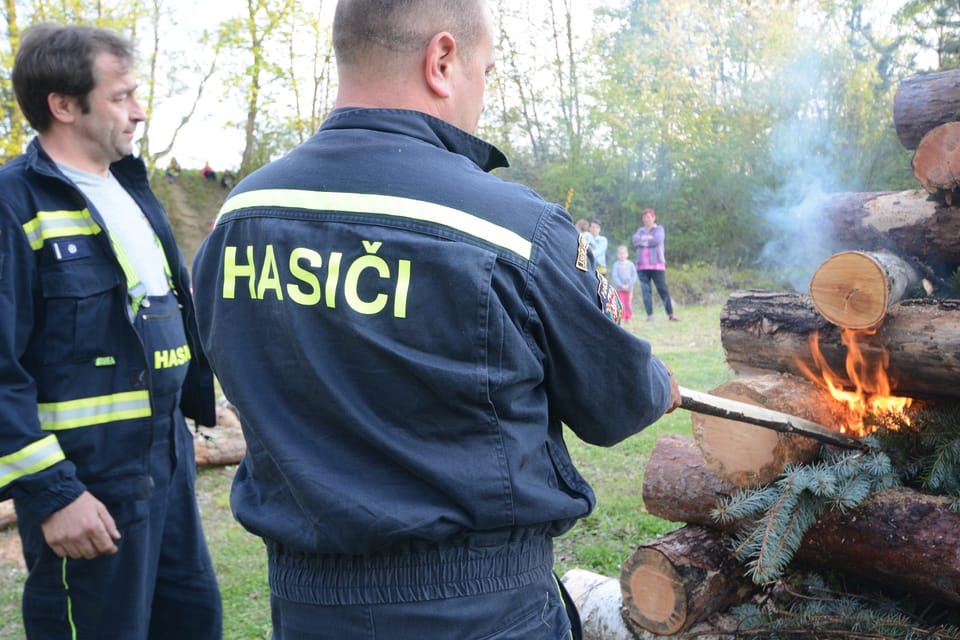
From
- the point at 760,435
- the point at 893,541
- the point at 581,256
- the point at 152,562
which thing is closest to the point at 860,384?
the point at 760,435

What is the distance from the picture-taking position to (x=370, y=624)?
1.52 meters

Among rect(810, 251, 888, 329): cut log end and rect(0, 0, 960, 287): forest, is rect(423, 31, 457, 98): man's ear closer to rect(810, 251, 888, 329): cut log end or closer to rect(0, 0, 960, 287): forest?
rect(810, 251, 888, 329): cut log end

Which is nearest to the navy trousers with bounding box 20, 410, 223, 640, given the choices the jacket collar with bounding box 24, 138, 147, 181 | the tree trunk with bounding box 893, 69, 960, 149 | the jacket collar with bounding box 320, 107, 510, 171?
the jacket collar with bounding box 24, 138, 147, 181

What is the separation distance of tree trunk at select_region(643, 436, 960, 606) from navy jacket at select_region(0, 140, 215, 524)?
217cm

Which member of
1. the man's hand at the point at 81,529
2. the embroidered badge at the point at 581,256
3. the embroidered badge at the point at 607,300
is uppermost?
the embroidered badge at the point at 581,256

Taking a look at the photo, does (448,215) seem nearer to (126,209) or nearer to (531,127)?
(126,209)

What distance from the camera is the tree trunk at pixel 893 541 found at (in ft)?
8.76

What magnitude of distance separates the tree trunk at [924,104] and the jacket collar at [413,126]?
92.1 inches

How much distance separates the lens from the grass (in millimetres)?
4004

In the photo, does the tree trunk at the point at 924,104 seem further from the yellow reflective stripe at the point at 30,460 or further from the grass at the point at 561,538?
the yellow reflective stripe at the point at 30,460

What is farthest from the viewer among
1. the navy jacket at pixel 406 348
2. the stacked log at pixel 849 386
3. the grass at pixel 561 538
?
the grass at pixel 561 538

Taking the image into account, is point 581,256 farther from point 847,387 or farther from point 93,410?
point 847,387

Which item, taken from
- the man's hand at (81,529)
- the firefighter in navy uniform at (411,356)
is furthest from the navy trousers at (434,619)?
the man's hand at (81,529)

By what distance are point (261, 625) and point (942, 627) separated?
2.82m
